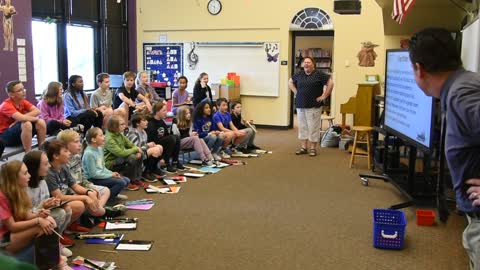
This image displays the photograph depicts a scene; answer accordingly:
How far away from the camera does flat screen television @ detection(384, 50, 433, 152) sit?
4500 millimetres

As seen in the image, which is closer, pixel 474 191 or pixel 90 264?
pixel 474 191

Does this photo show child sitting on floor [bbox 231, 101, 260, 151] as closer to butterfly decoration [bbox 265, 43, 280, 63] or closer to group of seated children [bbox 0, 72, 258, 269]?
group of seated children [bbox 0, 72, 258, 269]

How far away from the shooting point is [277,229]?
13.8 ft

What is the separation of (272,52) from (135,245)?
7.02m

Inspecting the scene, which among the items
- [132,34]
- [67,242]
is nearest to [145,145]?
[67,242]

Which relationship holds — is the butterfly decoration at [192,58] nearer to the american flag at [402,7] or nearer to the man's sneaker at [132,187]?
the man's sneaker at [132,187]

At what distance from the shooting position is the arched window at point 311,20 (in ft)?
32.2

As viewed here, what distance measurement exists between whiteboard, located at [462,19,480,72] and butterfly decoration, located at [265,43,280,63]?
6.28 metres

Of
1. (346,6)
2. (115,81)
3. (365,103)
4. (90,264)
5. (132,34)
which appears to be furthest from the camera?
(132,34)

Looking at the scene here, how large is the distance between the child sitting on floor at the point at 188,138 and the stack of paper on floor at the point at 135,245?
2.88 m

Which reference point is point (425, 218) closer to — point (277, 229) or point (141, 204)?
point (277, 229)

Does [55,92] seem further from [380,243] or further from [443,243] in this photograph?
[443,243]

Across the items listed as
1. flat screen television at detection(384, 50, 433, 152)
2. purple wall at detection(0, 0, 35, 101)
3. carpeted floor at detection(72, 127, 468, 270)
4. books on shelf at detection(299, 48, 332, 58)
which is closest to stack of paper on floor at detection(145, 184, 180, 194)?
carpeted floor at detection(72, 127, 468, 270)

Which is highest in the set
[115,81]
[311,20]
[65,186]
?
[311,20]
